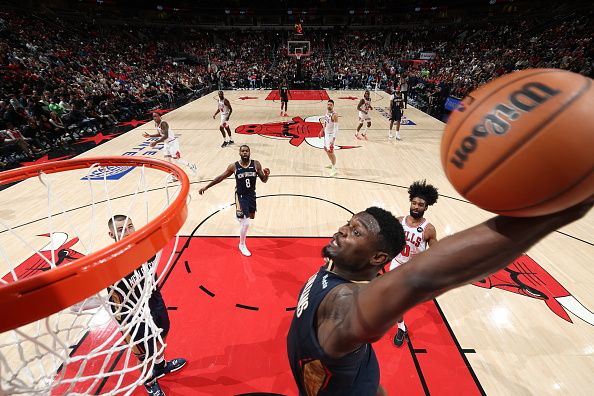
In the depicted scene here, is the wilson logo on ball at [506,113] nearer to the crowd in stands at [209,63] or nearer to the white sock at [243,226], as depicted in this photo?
the white sock at [243,226]

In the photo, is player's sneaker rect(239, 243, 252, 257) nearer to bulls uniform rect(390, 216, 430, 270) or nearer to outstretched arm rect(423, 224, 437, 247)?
bulls uniform rect(390, 216, 430, 270)

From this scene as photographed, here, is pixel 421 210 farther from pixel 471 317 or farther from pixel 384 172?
pixel 384 172

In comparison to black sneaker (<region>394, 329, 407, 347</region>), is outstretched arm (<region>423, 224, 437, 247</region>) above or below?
above

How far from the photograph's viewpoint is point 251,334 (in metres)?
3.69

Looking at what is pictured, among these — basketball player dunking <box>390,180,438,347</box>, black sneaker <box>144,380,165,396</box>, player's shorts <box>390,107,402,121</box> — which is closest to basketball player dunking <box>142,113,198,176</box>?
black sneaker <box>144,380,165,396</box>

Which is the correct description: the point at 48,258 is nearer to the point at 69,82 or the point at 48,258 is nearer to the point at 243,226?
the point at 243,226

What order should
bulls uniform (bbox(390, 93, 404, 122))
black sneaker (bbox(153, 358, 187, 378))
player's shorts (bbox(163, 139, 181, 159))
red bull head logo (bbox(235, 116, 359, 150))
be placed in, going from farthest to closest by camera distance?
red bull head logo (bbox(235, 116, 359, 150)), bulls uniform (bbox(390, 93, 404, 122)), player's shorts (bbox(163, 139, 181, 159)), black sneaker (bbox(153, 358, 187, 378))

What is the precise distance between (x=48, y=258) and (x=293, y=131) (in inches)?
356

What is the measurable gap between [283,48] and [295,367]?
36.9 metres

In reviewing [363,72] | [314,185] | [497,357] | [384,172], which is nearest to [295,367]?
[497,357]

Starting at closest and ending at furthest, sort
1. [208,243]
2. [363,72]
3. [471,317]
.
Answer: [471,317], [208,243], [363,72]

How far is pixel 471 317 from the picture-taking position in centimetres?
395

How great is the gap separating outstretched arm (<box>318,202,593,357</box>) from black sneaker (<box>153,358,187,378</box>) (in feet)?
9.53

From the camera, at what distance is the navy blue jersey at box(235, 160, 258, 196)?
483 cm
